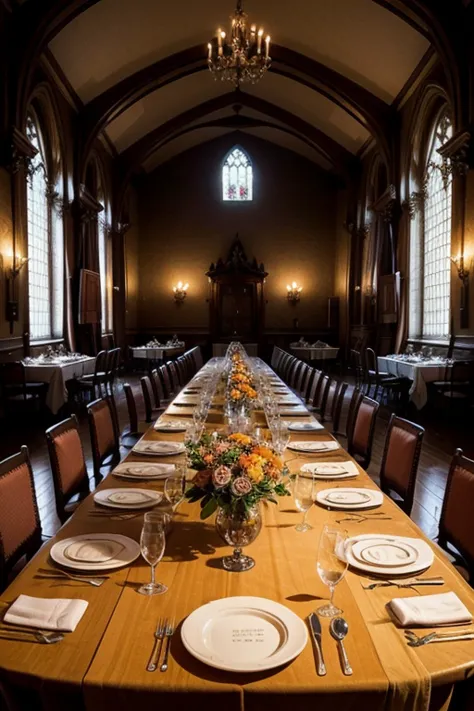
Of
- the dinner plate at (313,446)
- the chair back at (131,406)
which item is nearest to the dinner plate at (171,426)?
the dinner plate at (313,446)

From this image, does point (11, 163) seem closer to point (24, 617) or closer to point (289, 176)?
point (24, 617)

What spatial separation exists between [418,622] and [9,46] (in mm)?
8976

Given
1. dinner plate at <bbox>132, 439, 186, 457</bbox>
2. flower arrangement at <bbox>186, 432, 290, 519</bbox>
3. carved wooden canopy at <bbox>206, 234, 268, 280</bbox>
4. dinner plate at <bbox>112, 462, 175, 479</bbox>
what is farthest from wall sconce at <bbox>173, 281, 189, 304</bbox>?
flower arrangement at <bbox>186, 432, 290, 519</bbox>

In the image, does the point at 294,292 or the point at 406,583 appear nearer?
the point at 406,583

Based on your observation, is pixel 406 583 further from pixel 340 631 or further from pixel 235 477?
pixel 235 477

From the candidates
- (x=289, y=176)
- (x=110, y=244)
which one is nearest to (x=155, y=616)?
(x=110, y=244)

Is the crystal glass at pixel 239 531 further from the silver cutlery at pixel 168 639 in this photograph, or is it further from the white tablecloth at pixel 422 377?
the white tablecloth at pixel 422 377

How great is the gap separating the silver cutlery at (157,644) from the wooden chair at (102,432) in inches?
81.5

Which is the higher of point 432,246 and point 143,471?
point 432,246

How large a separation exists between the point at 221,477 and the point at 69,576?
48cm

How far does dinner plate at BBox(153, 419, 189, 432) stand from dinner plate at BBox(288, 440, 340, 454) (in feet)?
2.39

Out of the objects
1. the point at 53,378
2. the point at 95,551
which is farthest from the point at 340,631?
the point at 53,378

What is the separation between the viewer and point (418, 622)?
4.13 ft

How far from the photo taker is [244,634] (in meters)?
1.19
